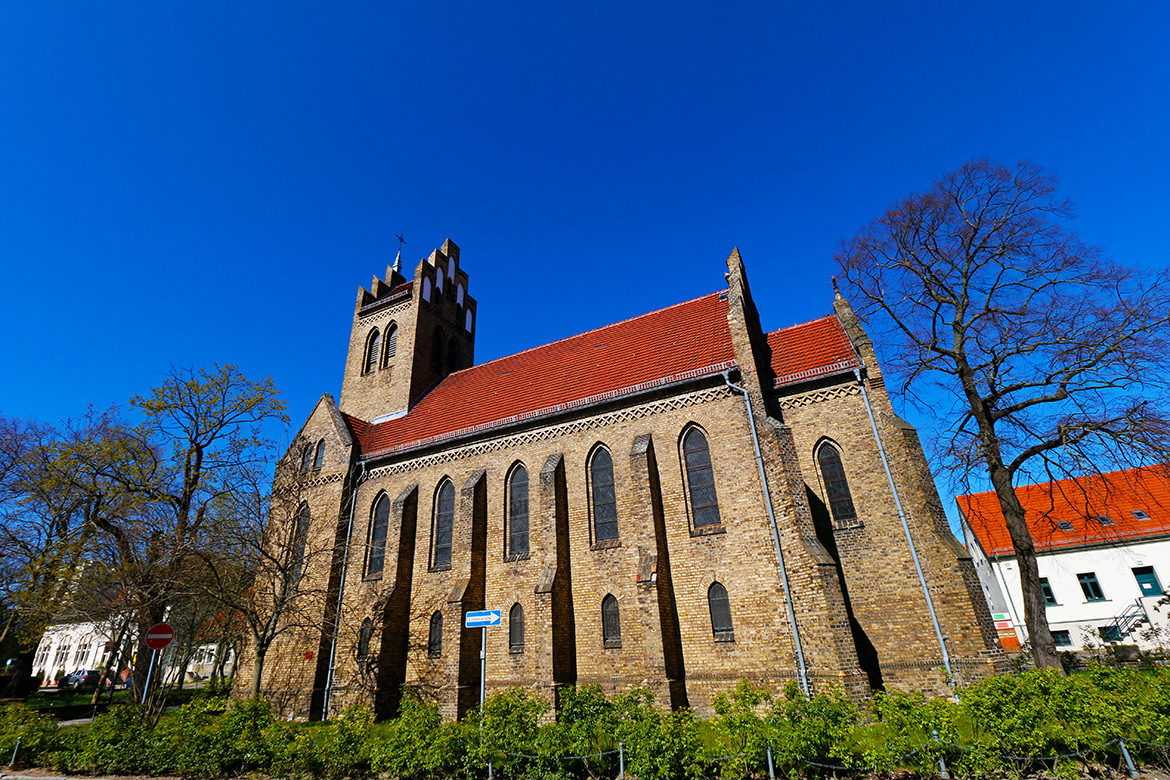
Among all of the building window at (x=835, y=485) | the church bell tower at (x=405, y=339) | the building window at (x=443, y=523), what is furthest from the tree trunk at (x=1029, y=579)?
the church bell tower at (x=405, y=339)

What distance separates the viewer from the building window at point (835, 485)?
49.1 ft

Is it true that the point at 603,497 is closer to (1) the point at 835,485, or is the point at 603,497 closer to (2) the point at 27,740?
(1) the point at 835,485

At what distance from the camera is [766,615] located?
45.8ft

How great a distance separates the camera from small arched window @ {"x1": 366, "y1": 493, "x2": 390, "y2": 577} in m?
20.6

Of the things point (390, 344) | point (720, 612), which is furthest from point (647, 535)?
point (390, 344)

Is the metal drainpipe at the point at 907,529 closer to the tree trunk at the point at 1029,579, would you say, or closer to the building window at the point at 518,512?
the tree trunk at the point at 1029,579

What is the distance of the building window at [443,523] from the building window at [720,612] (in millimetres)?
9261

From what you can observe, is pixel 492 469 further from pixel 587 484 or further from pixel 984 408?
pixel 984 408

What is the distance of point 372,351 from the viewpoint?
29250 mm

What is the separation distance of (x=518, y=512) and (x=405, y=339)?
1335 centimetres

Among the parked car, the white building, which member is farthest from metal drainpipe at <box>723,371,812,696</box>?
the parked car

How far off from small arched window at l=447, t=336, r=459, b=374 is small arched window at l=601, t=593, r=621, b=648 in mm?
17570

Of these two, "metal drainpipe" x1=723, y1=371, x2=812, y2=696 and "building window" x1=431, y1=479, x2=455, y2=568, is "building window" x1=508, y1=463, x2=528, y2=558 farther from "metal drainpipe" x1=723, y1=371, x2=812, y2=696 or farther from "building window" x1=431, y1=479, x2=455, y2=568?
"metal drainpipe" x1=723, y1=371, x2=812, y2=696

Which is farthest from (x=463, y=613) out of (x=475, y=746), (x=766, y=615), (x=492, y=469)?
(x=766, y=615)
